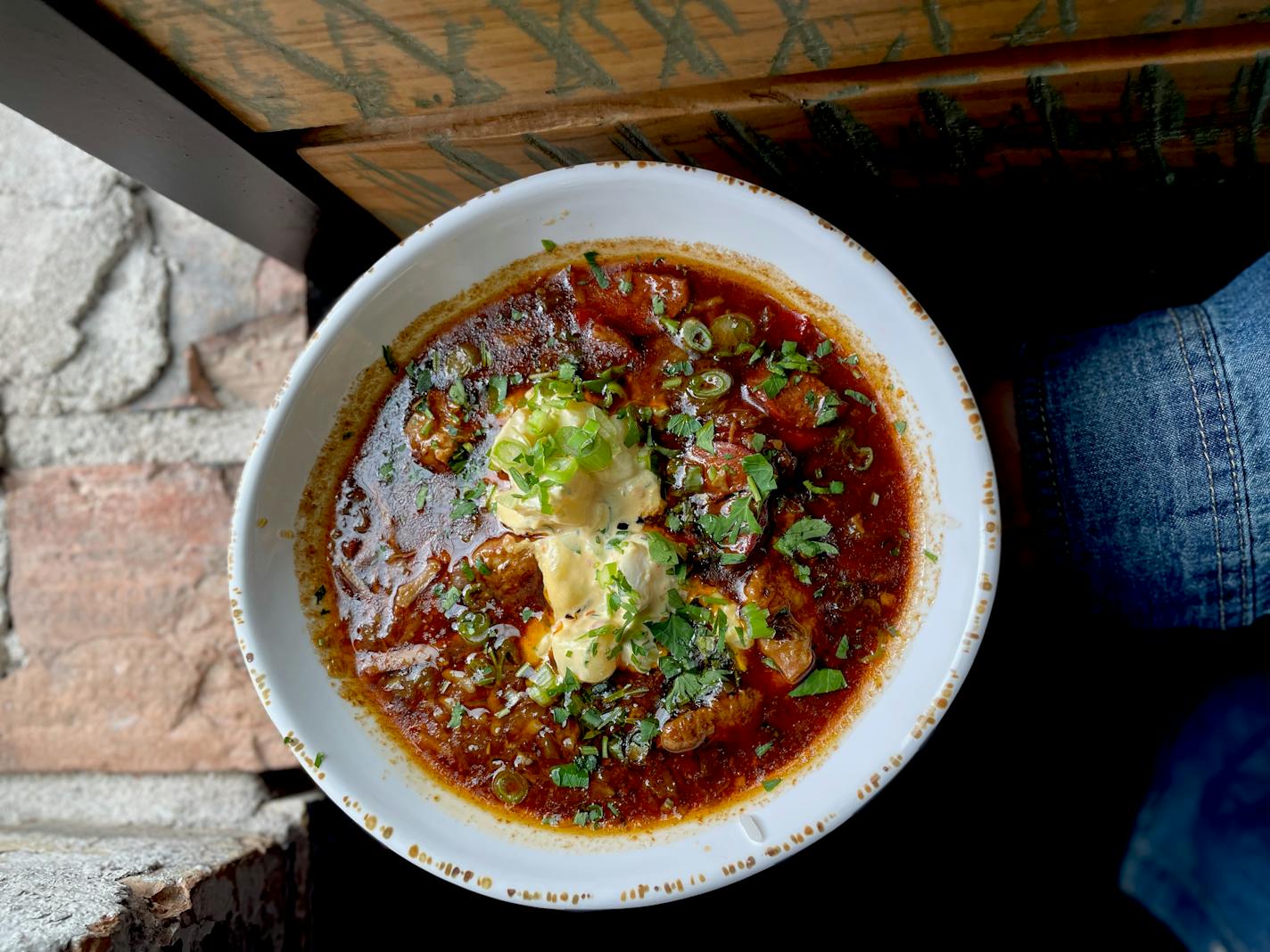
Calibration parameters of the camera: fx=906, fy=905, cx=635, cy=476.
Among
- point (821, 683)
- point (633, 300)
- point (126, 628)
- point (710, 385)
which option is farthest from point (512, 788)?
point (126, 628)

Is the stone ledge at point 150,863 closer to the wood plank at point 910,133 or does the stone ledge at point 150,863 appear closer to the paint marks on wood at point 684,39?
the wood plank at point 910,133

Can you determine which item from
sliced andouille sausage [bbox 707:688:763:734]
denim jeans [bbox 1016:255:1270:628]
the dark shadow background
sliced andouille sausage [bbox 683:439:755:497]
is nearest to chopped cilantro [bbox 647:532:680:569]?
sliced andouille sausage [bbox 683:439:755:497]

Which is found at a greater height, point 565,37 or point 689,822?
point 565,37

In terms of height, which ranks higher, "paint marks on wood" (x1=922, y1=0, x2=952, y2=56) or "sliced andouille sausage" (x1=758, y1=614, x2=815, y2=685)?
"paint marks on wood" (x1=922, y1=0, x2=952, y2=56)

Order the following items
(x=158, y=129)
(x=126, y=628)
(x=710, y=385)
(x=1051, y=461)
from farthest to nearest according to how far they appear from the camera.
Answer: (x=126, y=628), (x=1051, y=461), (x=710, y=385), (x=158, y=129)

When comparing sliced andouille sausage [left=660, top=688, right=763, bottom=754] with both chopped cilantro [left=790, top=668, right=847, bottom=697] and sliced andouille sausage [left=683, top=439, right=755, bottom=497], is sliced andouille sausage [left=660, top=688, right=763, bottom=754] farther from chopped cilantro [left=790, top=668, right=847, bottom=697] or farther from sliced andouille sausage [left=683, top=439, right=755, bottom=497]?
sliced andouille sausage [left=683, top=439, right=755, bottom=497]

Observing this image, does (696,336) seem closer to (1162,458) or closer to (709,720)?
(709,720)

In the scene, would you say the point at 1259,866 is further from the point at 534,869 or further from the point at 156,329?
the point at 156,329

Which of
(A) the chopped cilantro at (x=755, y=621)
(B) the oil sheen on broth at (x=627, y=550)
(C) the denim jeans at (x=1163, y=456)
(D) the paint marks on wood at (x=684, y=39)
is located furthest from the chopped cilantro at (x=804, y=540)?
(D) the paint marks on wood at (x=684, y=39)
